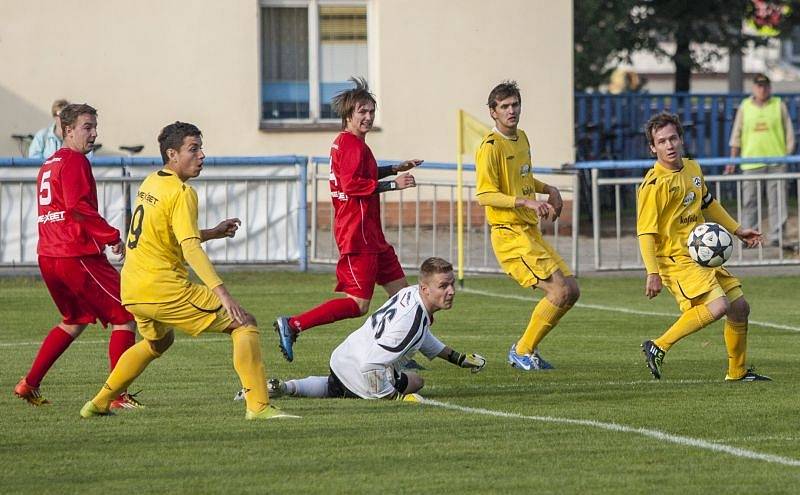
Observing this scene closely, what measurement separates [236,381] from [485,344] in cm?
276

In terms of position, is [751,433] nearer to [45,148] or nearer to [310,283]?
[310,283]

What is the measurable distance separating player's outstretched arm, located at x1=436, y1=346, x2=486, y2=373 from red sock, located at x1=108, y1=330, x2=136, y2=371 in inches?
71.9

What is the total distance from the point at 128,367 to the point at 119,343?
0.84m

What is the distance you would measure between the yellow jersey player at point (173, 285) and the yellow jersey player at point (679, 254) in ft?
9.42

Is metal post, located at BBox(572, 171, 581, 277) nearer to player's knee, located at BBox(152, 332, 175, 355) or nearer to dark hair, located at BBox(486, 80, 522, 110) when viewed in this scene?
dark hair, located at BBox(486, 80, 522, 110)

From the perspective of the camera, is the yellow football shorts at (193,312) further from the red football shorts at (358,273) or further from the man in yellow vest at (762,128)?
the man in yellow vest at (762,128)

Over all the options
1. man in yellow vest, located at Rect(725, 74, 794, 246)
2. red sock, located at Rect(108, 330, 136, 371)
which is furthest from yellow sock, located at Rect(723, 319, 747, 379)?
man in yellow vest, located at Rect(725, 74, 794, 246)

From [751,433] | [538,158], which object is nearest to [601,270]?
[538,158]

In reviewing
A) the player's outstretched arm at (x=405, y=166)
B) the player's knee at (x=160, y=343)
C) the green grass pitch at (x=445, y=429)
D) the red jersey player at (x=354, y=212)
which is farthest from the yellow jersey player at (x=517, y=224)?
the player's knee at (x=160, y=343)

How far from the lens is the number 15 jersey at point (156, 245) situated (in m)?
8.44

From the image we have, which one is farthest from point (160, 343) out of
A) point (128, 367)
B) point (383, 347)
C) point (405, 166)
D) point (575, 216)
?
point (575, 216)

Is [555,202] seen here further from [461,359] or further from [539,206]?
[461,359]

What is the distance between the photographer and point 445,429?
27.1 feet

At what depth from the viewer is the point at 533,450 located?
7.66 metres
